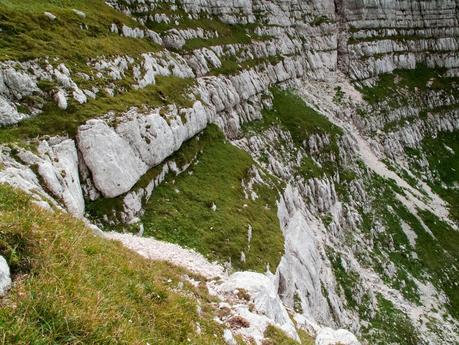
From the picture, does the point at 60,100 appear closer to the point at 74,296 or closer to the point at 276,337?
the point at 276,337

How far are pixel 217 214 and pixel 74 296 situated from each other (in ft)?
90.5

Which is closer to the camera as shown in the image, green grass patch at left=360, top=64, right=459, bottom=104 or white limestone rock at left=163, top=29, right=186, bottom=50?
white limestone rock at left=163, top=29, right=186, bottom=50

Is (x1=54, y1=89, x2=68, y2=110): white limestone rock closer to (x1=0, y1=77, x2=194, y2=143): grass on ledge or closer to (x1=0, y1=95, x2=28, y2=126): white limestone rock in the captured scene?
(x1=0, y1=77, x2=194, y2=143): grass on ledge

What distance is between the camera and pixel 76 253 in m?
9.64

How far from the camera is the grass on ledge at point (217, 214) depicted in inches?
1225

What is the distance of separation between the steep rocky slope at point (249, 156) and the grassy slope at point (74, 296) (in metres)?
0.45

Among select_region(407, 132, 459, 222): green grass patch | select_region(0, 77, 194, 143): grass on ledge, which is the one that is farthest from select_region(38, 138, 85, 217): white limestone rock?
select_region(407, 132, 459, 222): green grass patch

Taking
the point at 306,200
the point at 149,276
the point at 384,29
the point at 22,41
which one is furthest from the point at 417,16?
the point at 149,276

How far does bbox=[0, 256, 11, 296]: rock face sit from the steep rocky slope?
2.2 inches

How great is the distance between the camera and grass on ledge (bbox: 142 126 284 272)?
31.1 m

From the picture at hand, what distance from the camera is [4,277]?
305 inches

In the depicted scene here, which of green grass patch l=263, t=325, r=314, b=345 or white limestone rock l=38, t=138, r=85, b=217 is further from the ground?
white limestone rock l=38, t=138, r=85, b=217

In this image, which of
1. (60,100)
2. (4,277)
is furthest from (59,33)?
(4,277)

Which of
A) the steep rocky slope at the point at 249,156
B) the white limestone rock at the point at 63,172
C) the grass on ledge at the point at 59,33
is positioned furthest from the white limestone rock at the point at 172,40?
the white limestone rock at the point at 63,172
